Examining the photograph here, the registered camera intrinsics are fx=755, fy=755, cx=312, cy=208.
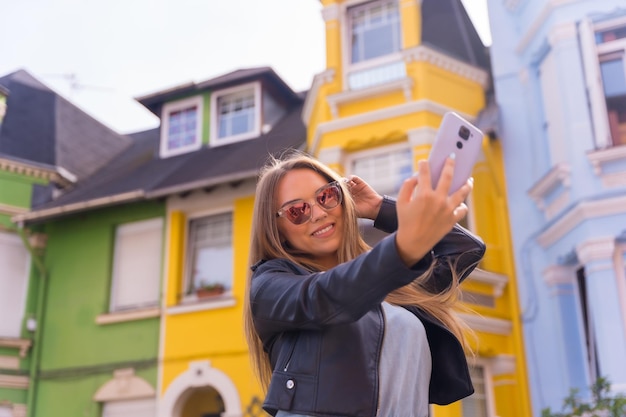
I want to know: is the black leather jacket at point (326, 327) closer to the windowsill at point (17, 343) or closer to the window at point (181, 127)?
the windowsill at point (17, 343)

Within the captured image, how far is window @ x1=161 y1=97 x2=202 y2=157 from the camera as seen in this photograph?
14.2m

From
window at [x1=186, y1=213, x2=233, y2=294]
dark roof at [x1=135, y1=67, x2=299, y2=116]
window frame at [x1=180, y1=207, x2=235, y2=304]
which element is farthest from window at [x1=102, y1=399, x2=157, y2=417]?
dark roof at [x1=135, y1=67, x2=299, y2=116]

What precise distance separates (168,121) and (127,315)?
13.5 feet

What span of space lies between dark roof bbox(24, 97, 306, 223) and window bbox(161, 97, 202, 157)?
0.83ft

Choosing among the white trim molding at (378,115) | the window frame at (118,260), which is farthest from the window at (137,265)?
the white trim molding at (378,115)

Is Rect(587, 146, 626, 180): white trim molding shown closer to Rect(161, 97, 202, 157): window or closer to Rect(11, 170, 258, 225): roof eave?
Rect(11, 170, 258, 225): roof eave

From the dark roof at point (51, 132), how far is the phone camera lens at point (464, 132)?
1382 centimetres

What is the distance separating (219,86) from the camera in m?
14.0

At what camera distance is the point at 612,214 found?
9000 mm

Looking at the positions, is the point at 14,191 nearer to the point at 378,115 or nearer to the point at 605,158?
the point at 378,115

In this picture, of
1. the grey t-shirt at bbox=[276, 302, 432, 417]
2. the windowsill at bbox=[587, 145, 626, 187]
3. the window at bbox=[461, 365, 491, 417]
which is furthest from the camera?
the window at bbox=[461, 365, 491, 417]

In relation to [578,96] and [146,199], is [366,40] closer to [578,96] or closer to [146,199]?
[578,96]

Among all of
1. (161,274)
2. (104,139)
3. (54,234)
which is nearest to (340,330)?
(161,274)

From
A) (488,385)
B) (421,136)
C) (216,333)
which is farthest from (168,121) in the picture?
(488,385)
